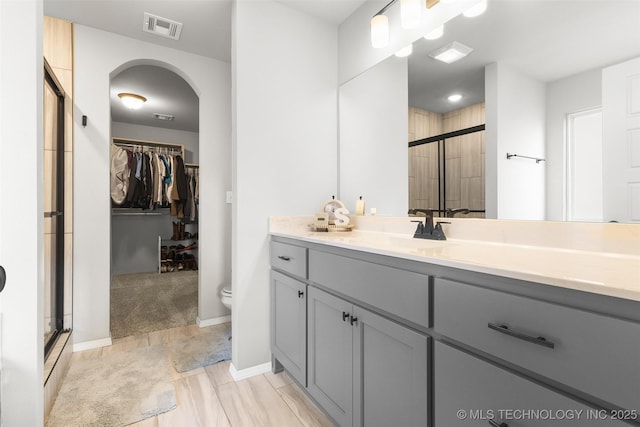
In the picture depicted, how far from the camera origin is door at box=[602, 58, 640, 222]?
3.31 ft

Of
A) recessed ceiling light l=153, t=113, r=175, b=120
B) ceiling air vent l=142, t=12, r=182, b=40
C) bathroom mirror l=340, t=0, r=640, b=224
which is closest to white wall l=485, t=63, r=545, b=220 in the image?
bathroom mirror l=340, t=0, r=640, b=224

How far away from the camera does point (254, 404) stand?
1668 millimetres

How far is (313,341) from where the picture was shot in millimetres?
1533

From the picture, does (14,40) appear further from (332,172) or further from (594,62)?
(594,62)

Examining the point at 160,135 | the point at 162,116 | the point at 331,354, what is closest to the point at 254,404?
the point at 331,354

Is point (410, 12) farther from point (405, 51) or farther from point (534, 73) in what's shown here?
point (534, 73)

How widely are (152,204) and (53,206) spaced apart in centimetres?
235

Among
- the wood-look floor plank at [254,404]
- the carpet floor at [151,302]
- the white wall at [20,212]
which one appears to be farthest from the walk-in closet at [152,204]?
the white wall at [20,212]

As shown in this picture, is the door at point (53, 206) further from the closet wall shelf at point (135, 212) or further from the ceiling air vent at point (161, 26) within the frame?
the closet wall shelf at point (135, 212)

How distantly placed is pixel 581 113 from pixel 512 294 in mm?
891

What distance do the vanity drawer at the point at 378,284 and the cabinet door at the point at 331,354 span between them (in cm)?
8

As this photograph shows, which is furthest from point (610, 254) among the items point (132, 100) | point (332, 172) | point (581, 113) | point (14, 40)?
point (132, 100)

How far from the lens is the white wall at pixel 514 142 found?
4.14 ft

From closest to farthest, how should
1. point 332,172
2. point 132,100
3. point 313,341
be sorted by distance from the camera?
point 313,341
point 332,172
point 132,100
